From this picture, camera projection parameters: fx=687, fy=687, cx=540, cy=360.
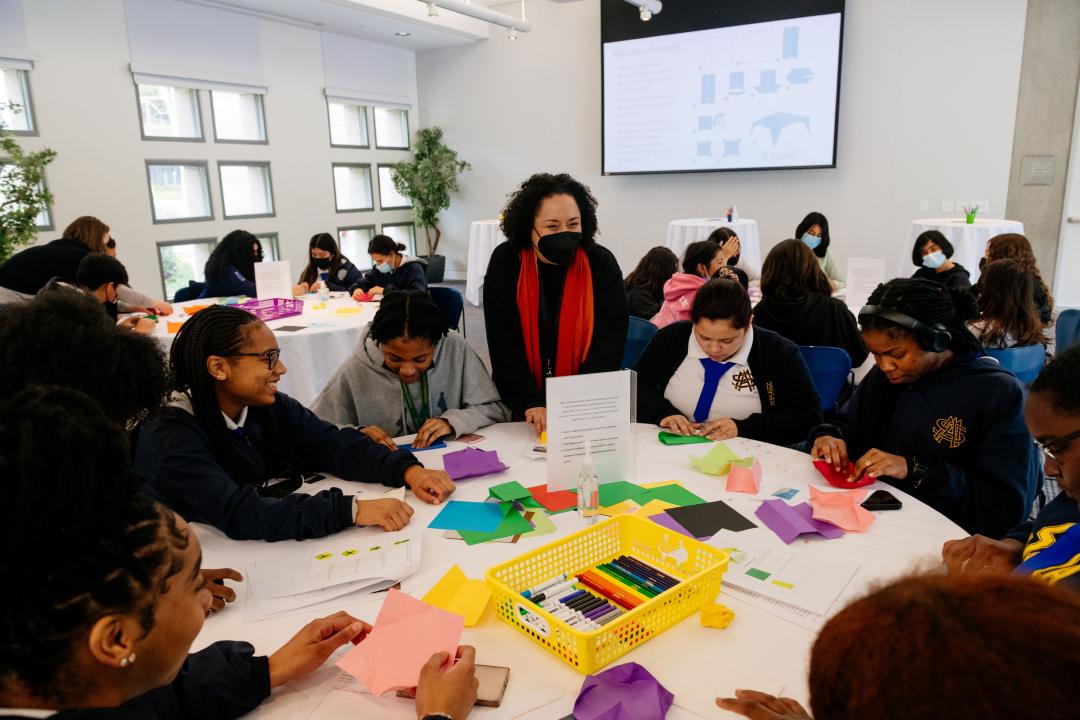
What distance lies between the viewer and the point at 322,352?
166 inches

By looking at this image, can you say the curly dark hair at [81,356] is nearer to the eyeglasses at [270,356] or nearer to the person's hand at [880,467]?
the eyeglasses at [270,356]

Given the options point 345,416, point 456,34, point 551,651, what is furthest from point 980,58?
point 551,651

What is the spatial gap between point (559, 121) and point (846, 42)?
152 inches

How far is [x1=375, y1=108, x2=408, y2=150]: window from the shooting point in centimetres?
1062

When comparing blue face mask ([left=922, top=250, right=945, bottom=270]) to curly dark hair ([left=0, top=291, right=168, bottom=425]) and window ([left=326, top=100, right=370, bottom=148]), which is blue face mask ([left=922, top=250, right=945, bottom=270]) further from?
window ([left=326, top=100, right=370, bottom=148])

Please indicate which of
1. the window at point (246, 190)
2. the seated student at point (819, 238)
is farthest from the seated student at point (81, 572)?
the window at point (246, 190)

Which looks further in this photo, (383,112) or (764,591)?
(383,112)

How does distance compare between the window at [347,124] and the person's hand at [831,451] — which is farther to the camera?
the window at [347,124]

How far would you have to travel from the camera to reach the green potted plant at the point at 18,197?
5570 millimetres

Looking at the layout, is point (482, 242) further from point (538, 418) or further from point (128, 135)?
point (538, 418)

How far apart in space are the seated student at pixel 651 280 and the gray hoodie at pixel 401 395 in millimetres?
2054

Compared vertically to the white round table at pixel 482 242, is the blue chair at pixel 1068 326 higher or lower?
lower

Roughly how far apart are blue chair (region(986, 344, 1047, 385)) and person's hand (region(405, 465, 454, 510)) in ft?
8.07

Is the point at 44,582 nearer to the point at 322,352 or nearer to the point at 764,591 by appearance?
the point at 764,591
